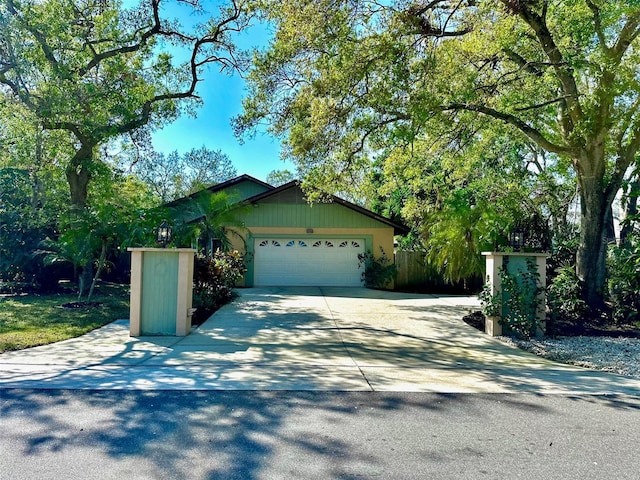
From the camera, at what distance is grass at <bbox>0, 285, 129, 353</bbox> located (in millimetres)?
7328

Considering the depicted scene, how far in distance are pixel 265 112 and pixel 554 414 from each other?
31.0 ft

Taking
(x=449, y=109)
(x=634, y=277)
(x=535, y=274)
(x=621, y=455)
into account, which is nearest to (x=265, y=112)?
(x=449, y=109)

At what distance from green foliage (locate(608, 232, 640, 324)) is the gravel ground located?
1292 millimetres

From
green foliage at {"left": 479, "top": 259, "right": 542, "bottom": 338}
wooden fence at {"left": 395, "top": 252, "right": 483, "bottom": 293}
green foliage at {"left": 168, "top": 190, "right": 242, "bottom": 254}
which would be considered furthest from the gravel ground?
wooden fence at {"left": 395, "top": 252, "right": 483, "bottom": 293}

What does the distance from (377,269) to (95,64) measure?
1178 cm

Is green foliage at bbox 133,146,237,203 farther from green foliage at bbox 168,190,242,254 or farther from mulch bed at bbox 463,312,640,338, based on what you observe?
mulch bed at bbox 463,312,640,338

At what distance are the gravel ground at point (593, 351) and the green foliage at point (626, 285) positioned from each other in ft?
Answer: 4.24

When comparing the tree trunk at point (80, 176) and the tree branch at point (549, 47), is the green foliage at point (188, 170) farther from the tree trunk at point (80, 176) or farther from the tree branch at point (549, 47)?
the tree branch at point (549, 47)

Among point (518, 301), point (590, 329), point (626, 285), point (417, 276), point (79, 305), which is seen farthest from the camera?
point (417, 276)

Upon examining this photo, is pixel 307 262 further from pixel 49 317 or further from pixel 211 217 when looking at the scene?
pixel 49 317

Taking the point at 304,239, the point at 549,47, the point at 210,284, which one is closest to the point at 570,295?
the point at 549,47

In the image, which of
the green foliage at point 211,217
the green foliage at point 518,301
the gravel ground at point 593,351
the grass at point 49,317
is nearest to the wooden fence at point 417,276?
the green foliage at point 211,217

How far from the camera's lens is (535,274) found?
325 inches

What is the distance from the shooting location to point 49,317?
934 centimetres
